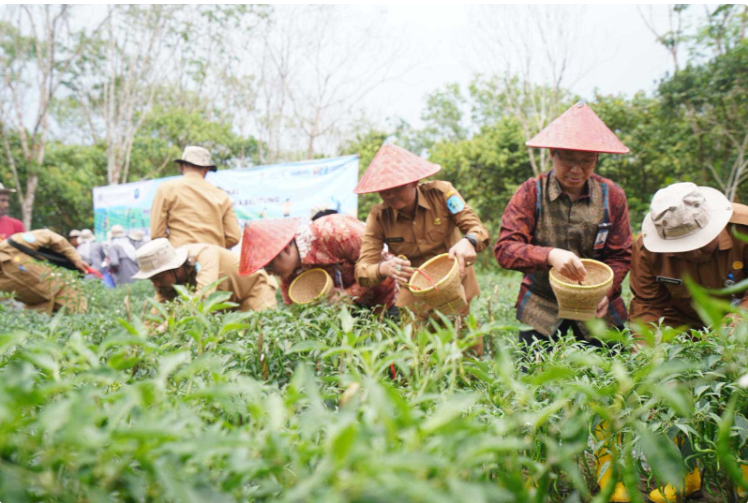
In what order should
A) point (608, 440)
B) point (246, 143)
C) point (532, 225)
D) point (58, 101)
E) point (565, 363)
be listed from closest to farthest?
point (608, 440), point (565, 363), point (532, 225), point (246, 143), point (58, 101)

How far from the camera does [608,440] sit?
1.34 meters

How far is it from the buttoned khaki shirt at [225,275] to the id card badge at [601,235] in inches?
80.4

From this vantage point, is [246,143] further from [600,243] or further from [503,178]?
[600,243]

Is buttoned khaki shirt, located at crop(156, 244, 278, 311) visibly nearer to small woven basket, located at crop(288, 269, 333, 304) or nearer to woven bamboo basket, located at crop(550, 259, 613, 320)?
small woven basket, located at crop(288, 269, 333, 304)

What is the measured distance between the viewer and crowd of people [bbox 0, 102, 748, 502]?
7.61 feet

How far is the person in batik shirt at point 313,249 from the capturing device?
3.40m

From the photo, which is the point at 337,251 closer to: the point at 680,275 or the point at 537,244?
the point at 537,244

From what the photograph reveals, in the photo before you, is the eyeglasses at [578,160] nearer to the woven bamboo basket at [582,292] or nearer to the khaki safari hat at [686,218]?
the khaki safari hat at [686,218]

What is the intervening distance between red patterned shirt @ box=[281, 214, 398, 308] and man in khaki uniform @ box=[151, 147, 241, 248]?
1379mm

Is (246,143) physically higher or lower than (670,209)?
higher

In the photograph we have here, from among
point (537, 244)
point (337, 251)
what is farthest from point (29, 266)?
point (537, 244)

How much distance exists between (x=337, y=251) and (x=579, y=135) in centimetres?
164

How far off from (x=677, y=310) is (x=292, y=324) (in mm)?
1899

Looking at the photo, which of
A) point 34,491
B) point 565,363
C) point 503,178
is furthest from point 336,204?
point 34,491
